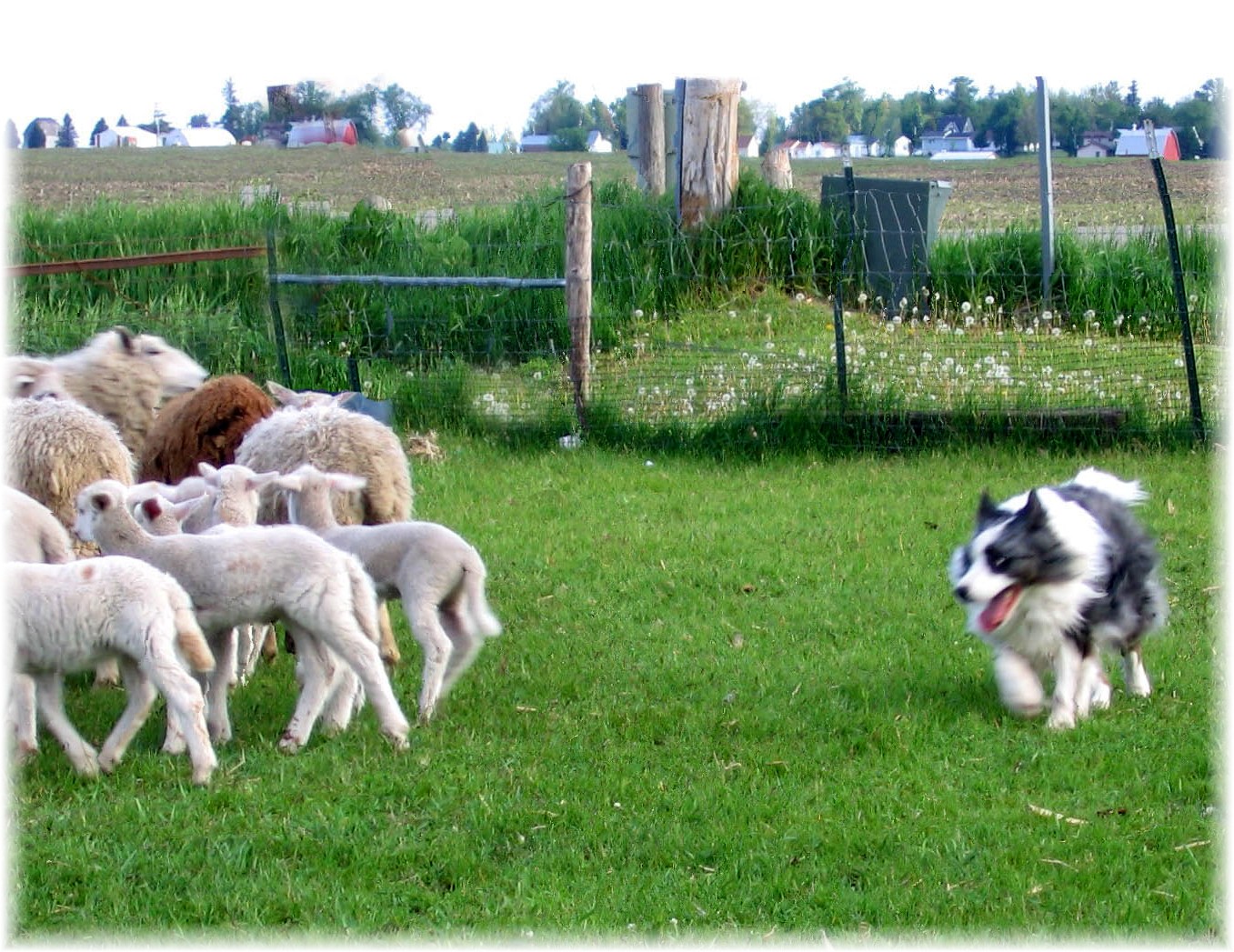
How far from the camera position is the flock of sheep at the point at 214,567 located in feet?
17.4

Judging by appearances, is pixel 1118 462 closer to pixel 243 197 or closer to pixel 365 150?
pixel 243 197

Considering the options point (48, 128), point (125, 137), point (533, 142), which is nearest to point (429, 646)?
point (533, 142)

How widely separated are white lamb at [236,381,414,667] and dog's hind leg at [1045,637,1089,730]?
297 centimetres

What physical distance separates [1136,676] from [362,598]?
312cm

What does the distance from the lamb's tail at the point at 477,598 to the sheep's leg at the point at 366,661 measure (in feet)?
1.95

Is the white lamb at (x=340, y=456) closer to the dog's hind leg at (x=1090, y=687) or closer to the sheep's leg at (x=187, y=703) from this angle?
the sheep's leg at (x=187, y=703)

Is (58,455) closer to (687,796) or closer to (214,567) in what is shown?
(214,567)

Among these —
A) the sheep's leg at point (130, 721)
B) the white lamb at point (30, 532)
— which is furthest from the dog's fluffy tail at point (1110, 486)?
the white lamb at point (30, 532)

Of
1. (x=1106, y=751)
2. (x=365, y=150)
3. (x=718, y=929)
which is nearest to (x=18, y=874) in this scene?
(x=718, y=929)

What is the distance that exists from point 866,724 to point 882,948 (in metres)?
1.71

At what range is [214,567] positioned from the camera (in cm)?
566

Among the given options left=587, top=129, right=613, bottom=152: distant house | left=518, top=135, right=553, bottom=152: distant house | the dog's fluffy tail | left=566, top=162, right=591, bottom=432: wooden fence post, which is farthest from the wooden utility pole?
the dog's fluffy tail

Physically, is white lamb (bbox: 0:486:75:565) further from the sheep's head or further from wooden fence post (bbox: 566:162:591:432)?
wooden fence post (bbox: 566:162:591:432)

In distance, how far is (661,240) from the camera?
13.6 m
